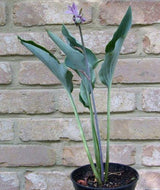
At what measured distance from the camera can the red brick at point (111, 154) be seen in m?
0.96

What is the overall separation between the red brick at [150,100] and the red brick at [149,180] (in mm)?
201

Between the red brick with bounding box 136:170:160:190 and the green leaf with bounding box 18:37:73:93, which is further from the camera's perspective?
the red brick with bounding box 136:170:160:190

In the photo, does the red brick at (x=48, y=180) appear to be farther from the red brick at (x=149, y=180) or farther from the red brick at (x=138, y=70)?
the red brick at (x=138, y=70)

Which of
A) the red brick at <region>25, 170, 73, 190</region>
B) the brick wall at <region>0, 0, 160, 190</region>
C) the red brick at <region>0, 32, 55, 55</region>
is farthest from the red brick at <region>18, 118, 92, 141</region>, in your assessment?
the red brick at <region>0, 32, 55, 55</region>

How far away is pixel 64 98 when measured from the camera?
3.14ft

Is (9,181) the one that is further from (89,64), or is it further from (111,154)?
(89,64)

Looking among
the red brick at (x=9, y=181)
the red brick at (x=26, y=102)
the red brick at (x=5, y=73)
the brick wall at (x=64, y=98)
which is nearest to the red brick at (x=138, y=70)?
the brick wall at (x=64, y=98)

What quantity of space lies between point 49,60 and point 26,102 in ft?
1.07

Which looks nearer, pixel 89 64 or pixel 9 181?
pixel 89 64

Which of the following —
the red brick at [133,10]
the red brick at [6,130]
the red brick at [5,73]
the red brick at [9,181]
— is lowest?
the red brick at [9,181]

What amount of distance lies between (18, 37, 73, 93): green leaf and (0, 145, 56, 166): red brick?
344mm

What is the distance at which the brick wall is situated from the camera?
3.09ft

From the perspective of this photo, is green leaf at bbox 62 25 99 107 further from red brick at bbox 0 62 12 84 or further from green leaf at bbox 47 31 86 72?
red brick at bbox 0 62 12 84

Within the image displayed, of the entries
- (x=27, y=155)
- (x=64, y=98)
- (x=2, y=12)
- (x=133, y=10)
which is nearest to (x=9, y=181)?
(x=27, y=155)
